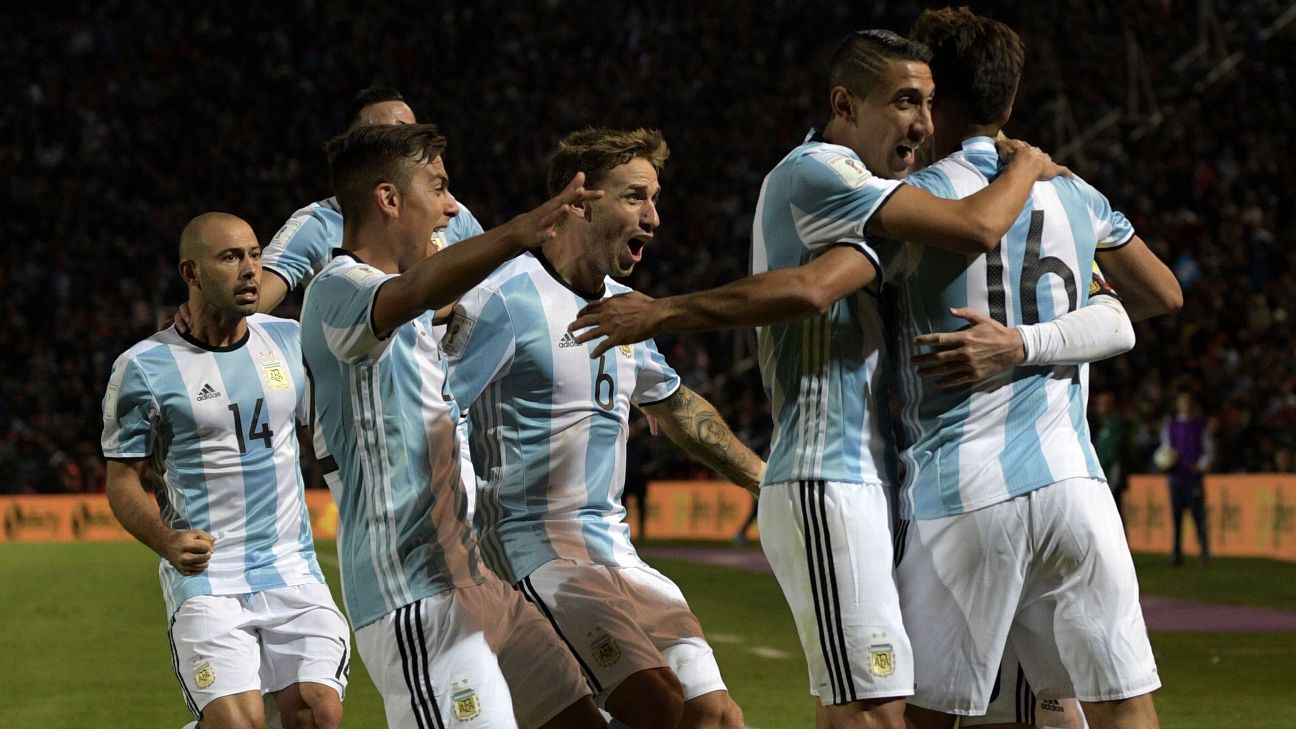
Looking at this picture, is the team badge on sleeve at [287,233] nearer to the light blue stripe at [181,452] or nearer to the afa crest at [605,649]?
the light blue stripe at [181,452]

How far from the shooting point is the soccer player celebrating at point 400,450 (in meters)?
4.23

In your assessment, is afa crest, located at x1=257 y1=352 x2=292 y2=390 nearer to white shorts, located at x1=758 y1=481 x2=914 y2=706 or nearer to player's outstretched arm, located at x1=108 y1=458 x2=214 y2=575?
player's outstretched arm, located at x1=108 y1=458 x2=214 y2=575

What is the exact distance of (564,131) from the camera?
1254 inches

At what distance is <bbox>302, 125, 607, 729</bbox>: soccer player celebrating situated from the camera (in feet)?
13.9

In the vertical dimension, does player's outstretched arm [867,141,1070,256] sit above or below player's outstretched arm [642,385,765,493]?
above

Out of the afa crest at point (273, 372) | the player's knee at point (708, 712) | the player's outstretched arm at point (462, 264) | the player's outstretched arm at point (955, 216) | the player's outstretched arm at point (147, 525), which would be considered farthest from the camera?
the afa crest at point (273, 372)

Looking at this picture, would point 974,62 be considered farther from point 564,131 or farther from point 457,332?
point 564,131

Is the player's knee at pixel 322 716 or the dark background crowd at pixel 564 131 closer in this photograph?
the player's knee at pixel 322 716

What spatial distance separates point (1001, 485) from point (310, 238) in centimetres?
348

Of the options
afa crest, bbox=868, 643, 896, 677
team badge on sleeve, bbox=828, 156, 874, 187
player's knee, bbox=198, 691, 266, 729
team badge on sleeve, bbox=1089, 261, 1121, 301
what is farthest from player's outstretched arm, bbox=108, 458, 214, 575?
team badge on sleeve, bbox=1089, 261, 1121, 301

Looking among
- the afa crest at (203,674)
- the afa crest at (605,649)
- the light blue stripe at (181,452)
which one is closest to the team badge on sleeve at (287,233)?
the light blue stripe at (181,452)

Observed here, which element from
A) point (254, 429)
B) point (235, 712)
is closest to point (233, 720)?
point (235, 712)

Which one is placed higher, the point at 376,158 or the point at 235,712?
the point at 376,158

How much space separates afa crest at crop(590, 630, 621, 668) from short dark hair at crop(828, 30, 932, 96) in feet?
5.66
